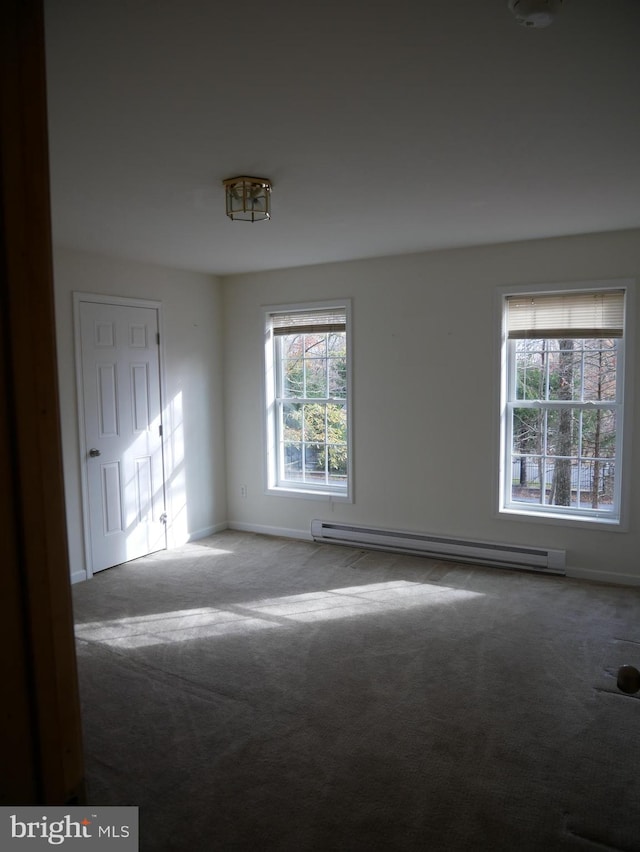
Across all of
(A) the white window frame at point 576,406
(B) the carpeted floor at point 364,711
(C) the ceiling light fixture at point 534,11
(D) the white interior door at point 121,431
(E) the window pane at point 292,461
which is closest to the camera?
(C) the ceiling light fixture at point 534,11

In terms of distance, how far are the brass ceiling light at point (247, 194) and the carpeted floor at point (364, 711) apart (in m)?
2.45

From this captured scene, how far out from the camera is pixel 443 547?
5.04 metres

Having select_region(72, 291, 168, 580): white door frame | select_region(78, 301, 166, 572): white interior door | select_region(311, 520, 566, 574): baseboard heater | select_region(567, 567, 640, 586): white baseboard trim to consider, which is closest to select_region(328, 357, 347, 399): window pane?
select_region(311, 520, 566, 574): baseboard heater

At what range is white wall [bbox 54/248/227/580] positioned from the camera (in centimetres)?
457

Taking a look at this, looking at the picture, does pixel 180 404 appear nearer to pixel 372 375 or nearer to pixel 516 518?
pixel 372 375

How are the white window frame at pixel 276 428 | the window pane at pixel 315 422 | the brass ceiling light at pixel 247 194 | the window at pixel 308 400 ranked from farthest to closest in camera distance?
the window pane at pixel 315 422 → the window at pixel 308 400 → the white window frame at pixel 276 428 → the brass ceiling light at pixel 247 194

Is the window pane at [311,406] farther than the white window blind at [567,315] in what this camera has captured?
Yes

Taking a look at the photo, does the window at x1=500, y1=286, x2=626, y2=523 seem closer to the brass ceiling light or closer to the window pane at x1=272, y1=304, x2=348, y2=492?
the window pane at x1=272, y1=304, x2=348, y2=492

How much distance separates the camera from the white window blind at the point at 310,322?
18.1ft

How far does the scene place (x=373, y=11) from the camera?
5.26 feet

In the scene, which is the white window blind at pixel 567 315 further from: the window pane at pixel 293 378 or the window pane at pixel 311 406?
the window pane at pixel 293 378

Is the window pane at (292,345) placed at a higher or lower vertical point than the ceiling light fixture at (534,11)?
lower

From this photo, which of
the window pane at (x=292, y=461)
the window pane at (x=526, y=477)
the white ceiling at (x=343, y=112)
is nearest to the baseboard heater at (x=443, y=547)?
the window pane at (x=526, y=477)

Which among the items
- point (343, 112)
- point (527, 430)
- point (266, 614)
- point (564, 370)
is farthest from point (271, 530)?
point (343, 112)
